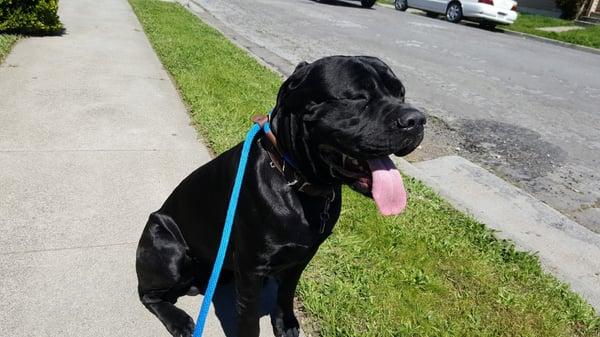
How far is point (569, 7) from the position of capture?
2298 cm

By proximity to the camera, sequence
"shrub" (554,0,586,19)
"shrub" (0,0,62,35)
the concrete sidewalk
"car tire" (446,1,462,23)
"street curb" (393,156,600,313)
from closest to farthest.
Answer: the concrete sidewalk → "street curb" (393,156,600,313) → "shrub" (0,0,62,35) → "car tire" (446,1,462,23) → "shrub" (554,0,586,19)

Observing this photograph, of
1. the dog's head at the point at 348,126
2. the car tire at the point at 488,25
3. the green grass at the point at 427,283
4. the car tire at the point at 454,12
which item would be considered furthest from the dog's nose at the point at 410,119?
the car tire at the point at 488,25

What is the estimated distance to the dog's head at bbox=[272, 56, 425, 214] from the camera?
1852 millimetres

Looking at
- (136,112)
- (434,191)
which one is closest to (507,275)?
(434,191)

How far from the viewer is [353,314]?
8.68 feet

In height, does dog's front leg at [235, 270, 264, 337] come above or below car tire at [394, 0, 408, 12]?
below

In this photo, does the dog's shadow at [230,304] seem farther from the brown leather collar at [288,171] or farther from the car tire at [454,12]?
the car tire at [454,12]

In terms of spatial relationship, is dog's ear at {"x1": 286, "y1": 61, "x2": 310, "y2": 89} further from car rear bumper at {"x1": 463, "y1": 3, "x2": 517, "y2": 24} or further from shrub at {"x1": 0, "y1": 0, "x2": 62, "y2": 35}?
car rear bumper at {"x1": 463, "y1": 3, "x2": 517, "y2": 24}

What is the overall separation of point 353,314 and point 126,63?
5894 mm

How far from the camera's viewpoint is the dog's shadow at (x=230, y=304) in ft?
8.44

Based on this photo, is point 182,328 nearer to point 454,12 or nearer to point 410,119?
point 410,119

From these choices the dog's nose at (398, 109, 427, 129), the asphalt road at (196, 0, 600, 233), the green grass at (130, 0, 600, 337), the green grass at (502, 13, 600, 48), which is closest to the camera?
the dog's nose at (398, 109, 427, 129)

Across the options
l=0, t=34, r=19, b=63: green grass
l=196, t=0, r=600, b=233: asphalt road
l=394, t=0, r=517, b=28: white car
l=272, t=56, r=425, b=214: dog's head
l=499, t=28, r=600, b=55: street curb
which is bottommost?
l=0, t=34, r=19, b=63: green grass

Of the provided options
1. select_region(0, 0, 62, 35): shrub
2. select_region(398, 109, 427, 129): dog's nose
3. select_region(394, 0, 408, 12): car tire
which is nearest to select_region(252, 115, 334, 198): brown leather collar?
select_region(398, 109, 427, 129): dog's nose
